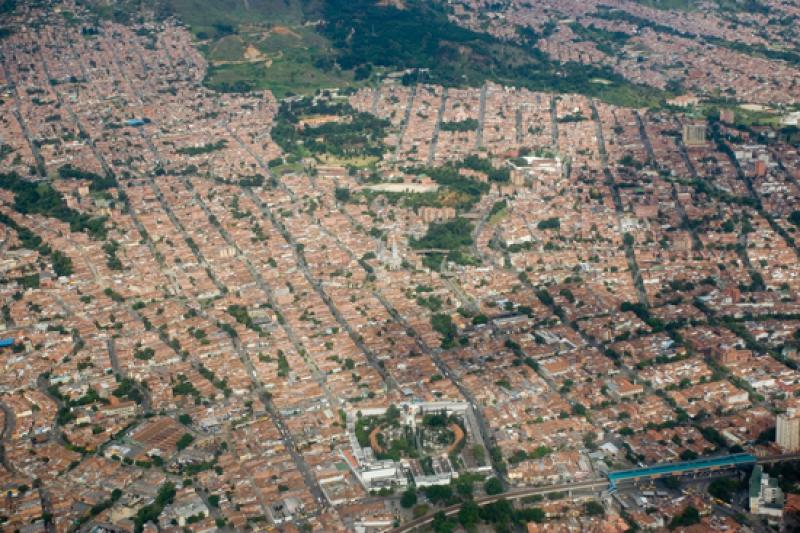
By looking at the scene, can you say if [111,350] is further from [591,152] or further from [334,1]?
[334,1]

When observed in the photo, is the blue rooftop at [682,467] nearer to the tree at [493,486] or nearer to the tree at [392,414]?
the tree at [493,486]

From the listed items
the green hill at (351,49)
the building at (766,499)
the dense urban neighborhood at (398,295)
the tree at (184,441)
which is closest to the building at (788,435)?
the dense urban neighborhood at (398,295)

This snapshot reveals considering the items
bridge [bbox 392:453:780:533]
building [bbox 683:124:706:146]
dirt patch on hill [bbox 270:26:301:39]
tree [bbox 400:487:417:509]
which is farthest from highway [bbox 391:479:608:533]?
dirt patch on hill [bbox 270:26:301:39]

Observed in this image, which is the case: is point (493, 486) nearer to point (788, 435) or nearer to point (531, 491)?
point (531, 491)

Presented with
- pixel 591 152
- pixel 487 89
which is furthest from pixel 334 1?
pixel 591 152

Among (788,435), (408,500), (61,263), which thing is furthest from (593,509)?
(61,263)

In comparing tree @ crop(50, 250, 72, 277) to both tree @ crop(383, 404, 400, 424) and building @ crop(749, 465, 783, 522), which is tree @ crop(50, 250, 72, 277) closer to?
tree @ crop(383, 404, 400, 424)
